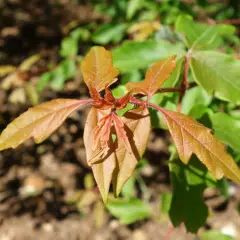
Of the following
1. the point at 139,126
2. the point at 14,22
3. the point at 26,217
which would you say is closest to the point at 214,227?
the point at 26,217

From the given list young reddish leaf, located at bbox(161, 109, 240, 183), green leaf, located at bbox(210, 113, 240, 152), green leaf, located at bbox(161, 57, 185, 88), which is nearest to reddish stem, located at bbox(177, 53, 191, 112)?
green leaf, located at bbox(161, 57, 185, 88)

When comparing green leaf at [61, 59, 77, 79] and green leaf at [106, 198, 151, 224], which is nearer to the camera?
green leaf at [106, 198, 151, 224]

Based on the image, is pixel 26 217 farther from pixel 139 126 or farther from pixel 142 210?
pixel 139 126

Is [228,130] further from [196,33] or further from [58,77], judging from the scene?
[58,77]

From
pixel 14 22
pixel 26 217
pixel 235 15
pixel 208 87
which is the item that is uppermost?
pixel 208 87

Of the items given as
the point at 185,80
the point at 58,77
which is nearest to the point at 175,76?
the point at 185,80

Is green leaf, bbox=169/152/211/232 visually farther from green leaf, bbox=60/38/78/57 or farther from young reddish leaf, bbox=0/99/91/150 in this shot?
green leaf, bbox=60/38/78/57
